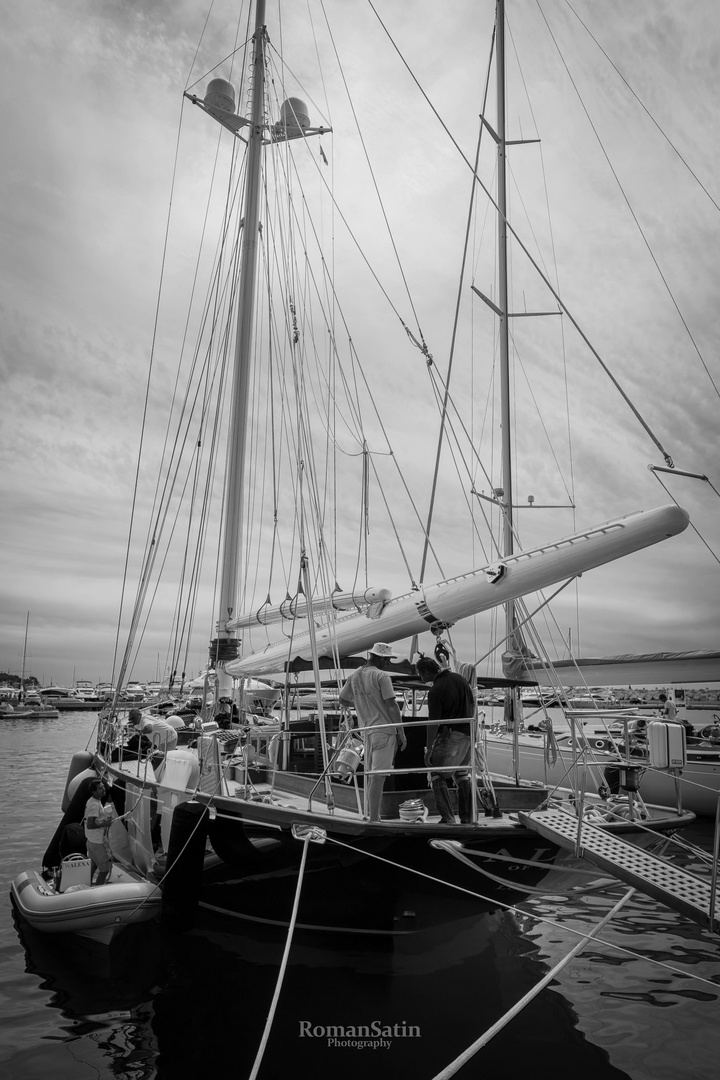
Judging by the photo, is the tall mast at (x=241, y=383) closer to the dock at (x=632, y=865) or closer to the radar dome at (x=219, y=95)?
the radar dome at (x=219, y=95)

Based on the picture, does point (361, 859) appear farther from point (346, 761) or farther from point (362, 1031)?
point (362, 1031)

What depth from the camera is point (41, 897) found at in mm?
9328

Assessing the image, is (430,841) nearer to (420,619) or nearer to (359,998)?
(359,998)

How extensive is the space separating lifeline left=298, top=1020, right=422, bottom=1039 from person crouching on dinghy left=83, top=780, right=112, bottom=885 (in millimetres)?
4908

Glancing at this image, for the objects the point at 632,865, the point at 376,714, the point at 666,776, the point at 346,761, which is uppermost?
the point at 376,714

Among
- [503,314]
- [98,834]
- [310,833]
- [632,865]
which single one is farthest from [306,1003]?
[503,314]

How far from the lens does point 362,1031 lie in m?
6.57

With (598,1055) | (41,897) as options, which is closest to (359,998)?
(598,1055)

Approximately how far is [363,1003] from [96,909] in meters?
3.93

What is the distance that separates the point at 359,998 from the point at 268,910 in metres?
1.78

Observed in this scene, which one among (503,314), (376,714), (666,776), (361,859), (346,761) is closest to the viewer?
(361,859)

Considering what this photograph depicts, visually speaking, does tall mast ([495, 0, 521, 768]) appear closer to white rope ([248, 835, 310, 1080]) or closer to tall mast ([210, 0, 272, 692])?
tall mast ([210, 0, 272, 692])

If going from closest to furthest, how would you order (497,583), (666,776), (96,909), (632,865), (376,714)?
(632,865) → (376,714) → (497,583) → (96,909) → (666,776)

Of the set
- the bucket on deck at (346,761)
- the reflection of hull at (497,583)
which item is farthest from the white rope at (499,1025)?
the reflection of hull at (497,583)
